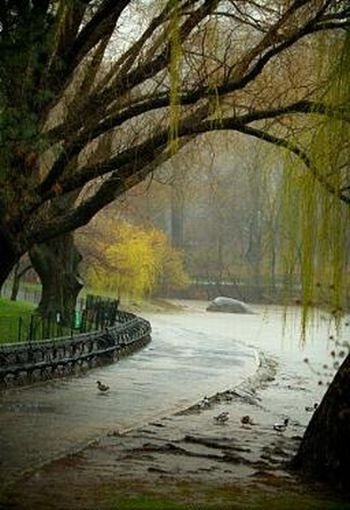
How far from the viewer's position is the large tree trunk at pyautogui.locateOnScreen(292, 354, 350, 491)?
797cm

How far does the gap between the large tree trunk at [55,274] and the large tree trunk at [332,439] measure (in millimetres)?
16517

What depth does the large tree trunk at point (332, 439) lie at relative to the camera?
7.97 metres

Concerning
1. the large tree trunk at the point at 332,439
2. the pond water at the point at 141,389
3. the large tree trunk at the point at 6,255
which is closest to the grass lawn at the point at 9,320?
the pond water at the point at 141,389

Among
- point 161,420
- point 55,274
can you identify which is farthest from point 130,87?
point 55,274

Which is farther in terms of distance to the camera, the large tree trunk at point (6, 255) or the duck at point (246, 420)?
the duck at point (246, 420)

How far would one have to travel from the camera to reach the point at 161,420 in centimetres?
1255

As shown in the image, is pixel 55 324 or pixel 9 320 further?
pixel 55 324

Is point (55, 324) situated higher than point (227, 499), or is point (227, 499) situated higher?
point (55, 324)

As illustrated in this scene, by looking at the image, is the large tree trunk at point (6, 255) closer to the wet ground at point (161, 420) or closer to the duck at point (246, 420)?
the wet ground at point (161, 420)

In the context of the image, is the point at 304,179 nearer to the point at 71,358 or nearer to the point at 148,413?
the point at 148,413

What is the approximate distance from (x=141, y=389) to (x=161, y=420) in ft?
11.9

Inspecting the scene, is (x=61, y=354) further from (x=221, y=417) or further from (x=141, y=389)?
(x=221, y=417)

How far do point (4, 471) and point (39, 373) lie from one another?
314 inches

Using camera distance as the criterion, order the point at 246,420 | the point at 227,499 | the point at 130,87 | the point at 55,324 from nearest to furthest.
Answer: the point at 227,499 < the point at 130,87 < the point at 246,420 < the point at 55,324
